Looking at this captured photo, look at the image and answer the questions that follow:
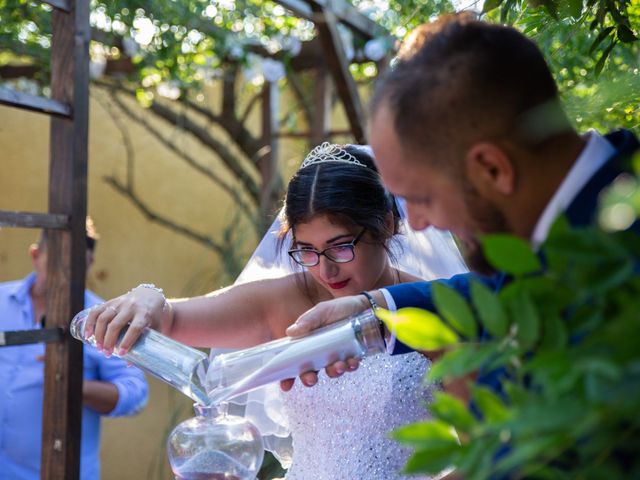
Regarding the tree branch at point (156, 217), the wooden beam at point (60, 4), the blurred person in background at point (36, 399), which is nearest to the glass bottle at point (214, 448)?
the wooden beam at point (60, 4)

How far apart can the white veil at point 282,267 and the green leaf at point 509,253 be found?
6.33 ft

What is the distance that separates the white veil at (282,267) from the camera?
259cm

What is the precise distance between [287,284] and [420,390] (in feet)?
1.52

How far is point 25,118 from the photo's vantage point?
658cm

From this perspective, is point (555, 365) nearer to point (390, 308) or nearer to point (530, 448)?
point (530, 448)

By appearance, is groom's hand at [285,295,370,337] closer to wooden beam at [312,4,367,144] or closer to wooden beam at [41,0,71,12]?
wooden beam at [41,0,71,12]

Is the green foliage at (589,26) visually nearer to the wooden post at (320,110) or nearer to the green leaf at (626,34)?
the green leaf at (626,34)

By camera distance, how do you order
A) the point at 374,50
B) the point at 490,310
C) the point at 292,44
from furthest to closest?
the point at 292,44 → the point at 374,50 → the point at 490,310

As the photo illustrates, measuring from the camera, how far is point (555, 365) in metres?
0.57

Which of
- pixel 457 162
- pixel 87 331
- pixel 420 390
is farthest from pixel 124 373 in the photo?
pixel 457 162

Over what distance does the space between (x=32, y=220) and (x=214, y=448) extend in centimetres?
120

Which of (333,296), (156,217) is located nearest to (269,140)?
(156,217)

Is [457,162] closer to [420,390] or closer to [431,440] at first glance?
[431,440]

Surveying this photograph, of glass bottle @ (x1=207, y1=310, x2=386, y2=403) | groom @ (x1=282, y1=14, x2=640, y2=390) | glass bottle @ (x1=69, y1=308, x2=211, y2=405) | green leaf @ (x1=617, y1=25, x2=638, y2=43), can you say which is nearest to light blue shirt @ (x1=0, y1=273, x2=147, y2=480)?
glass bottle @ (x1=69, y1=308, x2=211, y2=405)
